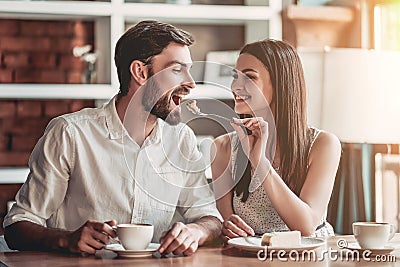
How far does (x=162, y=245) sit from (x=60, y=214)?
21.2 inches

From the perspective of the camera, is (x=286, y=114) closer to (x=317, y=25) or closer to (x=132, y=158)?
(x=132, y=158)

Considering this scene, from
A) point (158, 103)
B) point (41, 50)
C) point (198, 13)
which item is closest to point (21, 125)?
point (41, 50)

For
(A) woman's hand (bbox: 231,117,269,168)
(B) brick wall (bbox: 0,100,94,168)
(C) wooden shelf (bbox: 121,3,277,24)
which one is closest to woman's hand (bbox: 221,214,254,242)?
(A) woman's hand (bbox: 231,117,269,168)

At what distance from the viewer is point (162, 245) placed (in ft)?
6.15

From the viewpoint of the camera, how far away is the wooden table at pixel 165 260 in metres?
1.78

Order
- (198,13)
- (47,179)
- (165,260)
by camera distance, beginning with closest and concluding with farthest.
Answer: (165,260)
(47,179)
(198,13)

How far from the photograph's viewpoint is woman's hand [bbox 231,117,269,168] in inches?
84.0

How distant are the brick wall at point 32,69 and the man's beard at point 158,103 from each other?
1618mm

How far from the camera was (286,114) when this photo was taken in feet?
8.21

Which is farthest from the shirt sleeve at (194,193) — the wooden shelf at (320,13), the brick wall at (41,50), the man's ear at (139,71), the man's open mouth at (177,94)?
the brick wall at (41,50)

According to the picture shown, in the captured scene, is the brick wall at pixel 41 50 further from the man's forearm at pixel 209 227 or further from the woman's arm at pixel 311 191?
the man's forearm at pixel 209 227

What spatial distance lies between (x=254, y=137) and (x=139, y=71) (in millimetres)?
433

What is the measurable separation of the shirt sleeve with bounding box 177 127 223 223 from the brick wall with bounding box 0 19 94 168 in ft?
5.56

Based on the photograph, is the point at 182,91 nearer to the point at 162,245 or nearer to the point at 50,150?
the point at 50,150
